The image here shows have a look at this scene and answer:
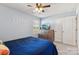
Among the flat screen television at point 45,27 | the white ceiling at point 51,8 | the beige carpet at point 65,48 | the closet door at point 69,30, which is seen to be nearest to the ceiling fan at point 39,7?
the white ceiling at point 51,8

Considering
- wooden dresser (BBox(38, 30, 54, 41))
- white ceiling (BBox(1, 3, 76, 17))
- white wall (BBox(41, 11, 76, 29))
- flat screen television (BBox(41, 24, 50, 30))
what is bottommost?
wooden dresser (BBox(38, 30, 54, 41))

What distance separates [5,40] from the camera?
103cm

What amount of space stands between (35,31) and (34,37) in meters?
0.07

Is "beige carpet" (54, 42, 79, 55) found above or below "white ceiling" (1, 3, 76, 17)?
below

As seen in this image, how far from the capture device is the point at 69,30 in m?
1.08

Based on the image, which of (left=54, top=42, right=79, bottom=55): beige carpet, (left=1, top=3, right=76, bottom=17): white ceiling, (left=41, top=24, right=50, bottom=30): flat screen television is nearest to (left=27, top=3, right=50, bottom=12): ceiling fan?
(left=1, top=3, right=76, bottom=17): white ceiling

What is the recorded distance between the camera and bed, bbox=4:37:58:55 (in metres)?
1.02

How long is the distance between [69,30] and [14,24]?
0.63 m

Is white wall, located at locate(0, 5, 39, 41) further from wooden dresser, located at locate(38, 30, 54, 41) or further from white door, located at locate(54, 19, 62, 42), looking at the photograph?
white door, located at locate(54, 19, 62, 42)

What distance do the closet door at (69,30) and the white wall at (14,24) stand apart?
0.38m

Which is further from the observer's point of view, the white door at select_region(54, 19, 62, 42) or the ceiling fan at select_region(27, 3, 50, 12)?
the white door at select_region(54, 19, 62, 42)

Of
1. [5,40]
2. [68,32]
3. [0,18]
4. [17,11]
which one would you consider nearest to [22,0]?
[17,11]

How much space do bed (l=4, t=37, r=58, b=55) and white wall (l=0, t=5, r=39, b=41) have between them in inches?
2.3

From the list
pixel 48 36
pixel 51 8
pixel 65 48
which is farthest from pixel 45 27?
pixel 65 48
